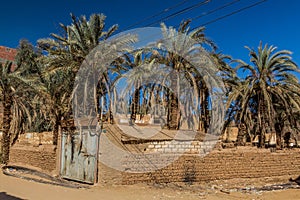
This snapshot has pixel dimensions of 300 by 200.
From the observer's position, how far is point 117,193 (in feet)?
39.1

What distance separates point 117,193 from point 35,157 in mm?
9420

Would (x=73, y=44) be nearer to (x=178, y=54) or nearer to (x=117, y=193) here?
(x=178, y=54)

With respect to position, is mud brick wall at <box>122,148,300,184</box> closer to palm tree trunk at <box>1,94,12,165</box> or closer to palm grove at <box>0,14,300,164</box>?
palm grove at <box>0,14,300,164</box>

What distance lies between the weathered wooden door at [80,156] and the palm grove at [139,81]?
2.00 meters

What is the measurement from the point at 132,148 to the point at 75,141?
120 inches

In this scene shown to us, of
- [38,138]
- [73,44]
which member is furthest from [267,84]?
[38,138]

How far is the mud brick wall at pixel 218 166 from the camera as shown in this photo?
45.6 ft

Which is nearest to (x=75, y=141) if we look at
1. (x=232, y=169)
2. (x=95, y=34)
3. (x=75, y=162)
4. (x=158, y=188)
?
(x=75, y=162)

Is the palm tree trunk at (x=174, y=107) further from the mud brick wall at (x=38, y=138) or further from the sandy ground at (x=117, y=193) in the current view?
the mud brick wall at (x=38, y=138)

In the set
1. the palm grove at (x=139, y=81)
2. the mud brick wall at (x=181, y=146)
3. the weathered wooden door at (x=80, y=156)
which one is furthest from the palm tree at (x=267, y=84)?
the weathered wooden door at (x=80, y=156)

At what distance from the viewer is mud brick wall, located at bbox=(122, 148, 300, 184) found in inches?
547

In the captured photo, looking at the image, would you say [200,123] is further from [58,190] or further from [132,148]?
[58,190]

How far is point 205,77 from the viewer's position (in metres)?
20.6

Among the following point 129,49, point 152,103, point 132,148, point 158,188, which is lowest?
point 158,188
